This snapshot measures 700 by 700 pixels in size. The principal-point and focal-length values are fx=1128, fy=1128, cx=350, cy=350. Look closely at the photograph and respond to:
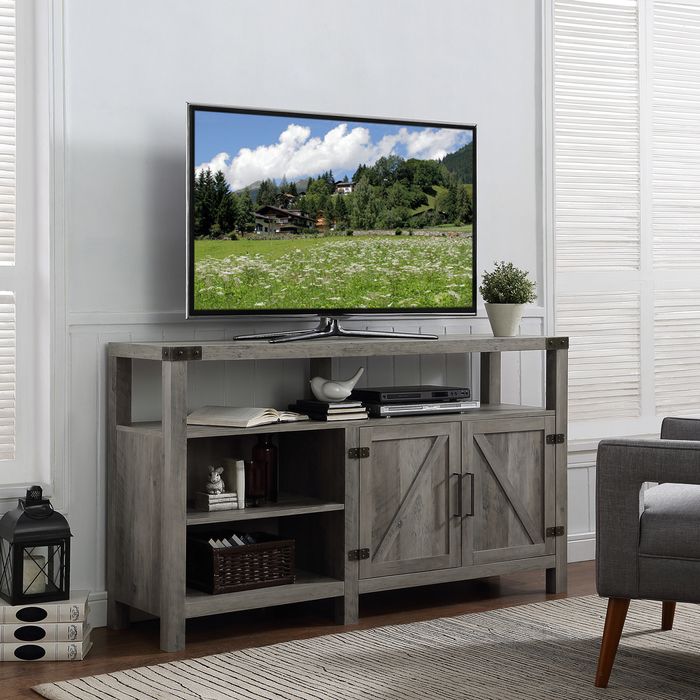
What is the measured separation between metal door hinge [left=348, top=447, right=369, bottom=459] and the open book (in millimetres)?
203

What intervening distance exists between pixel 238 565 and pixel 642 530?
4.04 ft

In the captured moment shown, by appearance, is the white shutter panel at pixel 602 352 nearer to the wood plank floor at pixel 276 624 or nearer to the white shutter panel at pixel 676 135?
the white shutter panel at pixel 676 135

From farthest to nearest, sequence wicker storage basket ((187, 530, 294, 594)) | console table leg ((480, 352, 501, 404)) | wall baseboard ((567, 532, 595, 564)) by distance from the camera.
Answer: wall baseboard ((567, 532, 595, 564)) → console table leg ((480, 352, 501, 404)) → wicker storage basket ((187, 530, 294, 594))

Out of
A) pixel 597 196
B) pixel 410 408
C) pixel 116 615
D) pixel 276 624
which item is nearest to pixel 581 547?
pixel 410 408

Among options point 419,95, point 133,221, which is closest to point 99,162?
point 133,221

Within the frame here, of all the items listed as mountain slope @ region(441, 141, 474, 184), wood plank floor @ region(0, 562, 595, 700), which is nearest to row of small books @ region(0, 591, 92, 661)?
wood plank floor @ region(0, 562, 595, 700)

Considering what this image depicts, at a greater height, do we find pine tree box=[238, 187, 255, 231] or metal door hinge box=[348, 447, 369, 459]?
pine tree box=[238, 187, 255, 231]

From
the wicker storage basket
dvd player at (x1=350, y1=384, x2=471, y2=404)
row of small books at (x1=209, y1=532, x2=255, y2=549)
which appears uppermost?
dvd player at (x1=350, y1=384, x2=471, y2=404)

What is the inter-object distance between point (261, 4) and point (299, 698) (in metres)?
2.34

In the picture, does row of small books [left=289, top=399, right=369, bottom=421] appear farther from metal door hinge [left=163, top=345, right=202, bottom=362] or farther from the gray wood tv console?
metal door hinge [left=163, top=345, right=202, bottom=362]

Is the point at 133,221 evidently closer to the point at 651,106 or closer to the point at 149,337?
the point at 149,337

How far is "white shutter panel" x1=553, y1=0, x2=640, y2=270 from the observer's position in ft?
15.3

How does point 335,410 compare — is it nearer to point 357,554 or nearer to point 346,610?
point 357,554

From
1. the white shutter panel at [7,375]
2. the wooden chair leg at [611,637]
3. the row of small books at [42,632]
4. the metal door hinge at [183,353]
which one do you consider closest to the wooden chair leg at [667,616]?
the wooden chair leg at [611,637]
